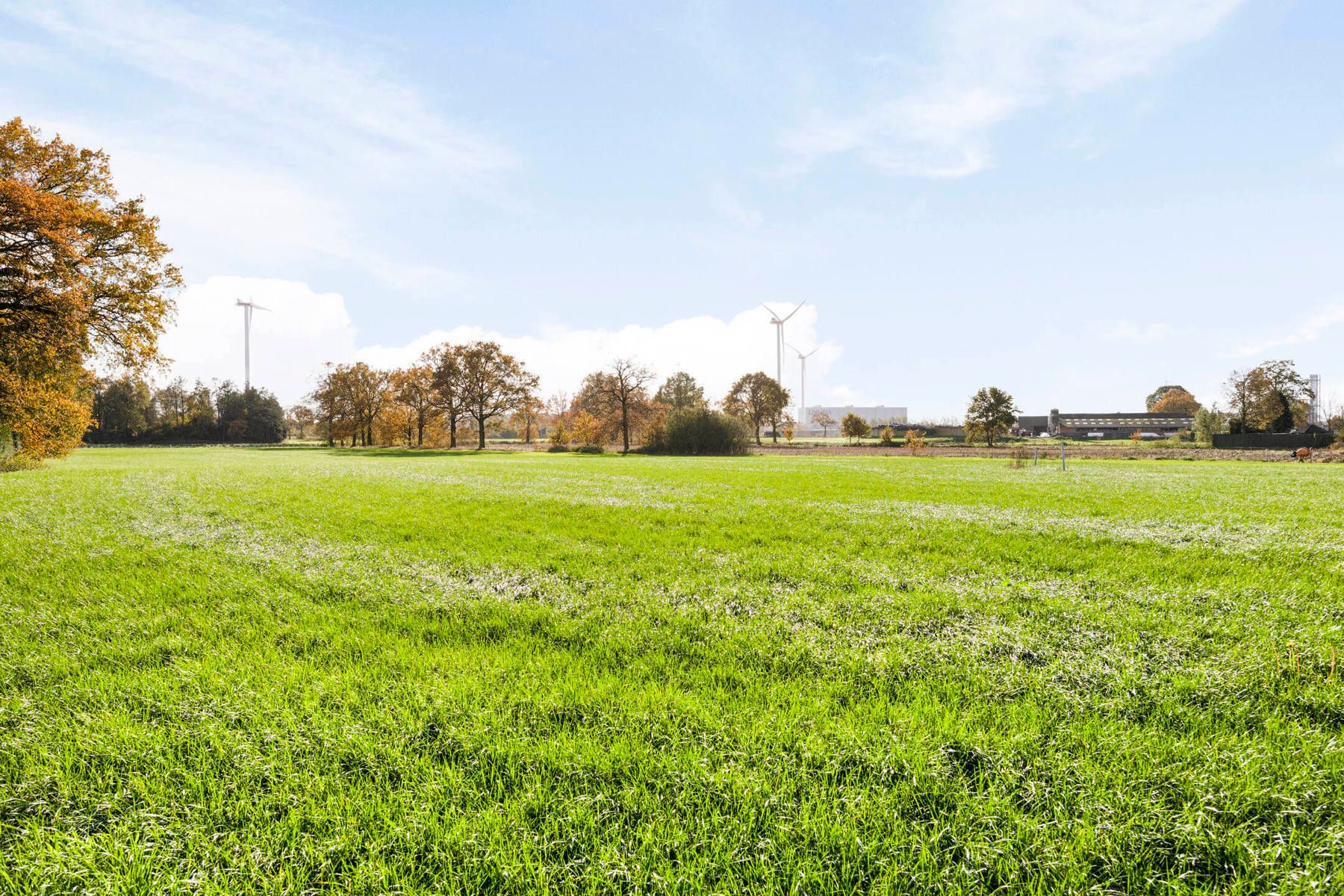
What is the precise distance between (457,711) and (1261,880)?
4.14 meters

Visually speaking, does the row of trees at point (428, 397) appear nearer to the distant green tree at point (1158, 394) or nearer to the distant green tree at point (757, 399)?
the distant green tree at point (757, 399)

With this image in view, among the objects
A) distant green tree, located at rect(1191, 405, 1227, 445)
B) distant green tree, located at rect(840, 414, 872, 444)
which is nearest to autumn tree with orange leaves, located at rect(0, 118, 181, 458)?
distant green tree, located at rect(840, 414, 872, 444)

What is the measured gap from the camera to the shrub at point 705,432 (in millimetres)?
55906

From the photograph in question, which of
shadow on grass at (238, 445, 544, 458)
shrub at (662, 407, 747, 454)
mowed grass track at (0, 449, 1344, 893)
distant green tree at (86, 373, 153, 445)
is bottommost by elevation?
mowed grass track at (0, 449, 1344, 893)

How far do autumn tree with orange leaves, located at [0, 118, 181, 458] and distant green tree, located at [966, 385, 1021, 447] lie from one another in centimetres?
7265

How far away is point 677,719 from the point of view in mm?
3818

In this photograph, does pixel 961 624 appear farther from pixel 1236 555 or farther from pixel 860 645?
pixel 1236 555

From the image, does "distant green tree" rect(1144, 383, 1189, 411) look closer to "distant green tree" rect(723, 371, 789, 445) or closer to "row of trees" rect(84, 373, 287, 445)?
"distant green tree" rect(723, 371, 789, 445)

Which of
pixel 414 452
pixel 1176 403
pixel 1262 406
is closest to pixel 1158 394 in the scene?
pixel 1176 403

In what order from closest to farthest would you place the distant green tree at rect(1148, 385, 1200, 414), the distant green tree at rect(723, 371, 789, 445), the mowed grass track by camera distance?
1. the mowed grass track
2. the distant green tree at rect(723, 371, 789, 445)
3. the distant green tree at rect(1148, 385, 1200, 414)

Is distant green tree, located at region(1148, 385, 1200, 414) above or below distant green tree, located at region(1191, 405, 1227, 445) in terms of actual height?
above

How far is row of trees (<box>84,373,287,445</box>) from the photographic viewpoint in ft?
301

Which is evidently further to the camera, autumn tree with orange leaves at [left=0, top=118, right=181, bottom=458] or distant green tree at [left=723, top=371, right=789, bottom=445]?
distant green tree at [left=723, top=371, right=789, bottom=445]

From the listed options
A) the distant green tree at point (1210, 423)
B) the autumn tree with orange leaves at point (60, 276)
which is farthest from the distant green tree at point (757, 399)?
the autumn tree with orange leaves at point (60, 276)
